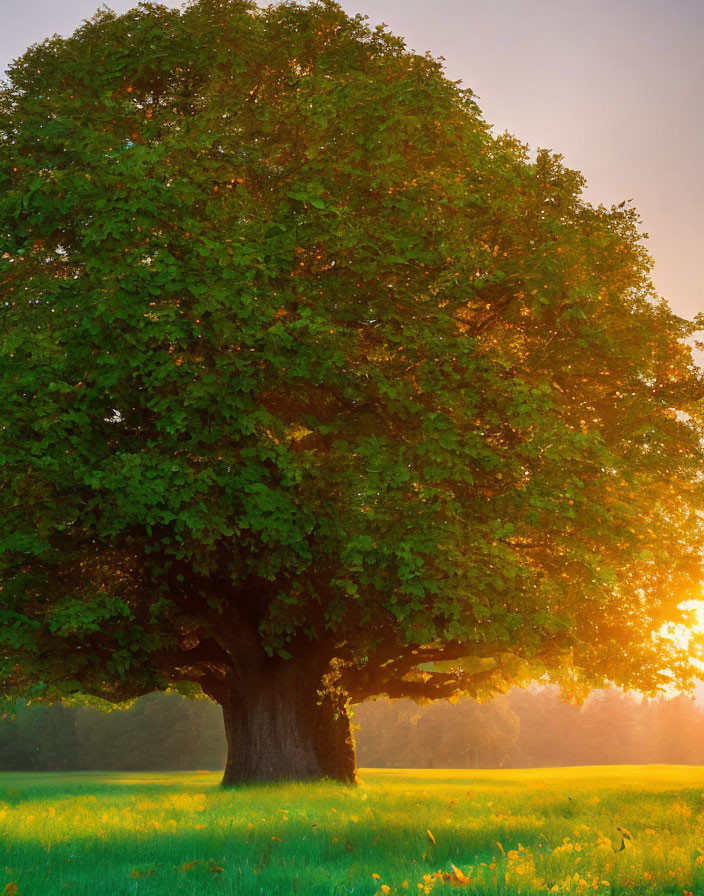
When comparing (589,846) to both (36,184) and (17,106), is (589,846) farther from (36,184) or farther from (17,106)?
(17,106)

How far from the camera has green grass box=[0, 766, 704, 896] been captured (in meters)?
7.02

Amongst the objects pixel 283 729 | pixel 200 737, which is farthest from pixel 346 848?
pixel 200 737

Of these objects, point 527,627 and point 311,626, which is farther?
point 311,626

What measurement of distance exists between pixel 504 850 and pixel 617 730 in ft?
332

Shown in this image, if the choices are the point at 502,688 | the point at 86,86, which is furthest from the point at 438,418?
the point at 502,688

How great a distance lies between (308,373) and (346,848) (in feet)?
25.8

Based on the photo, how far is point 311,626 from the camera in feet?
60.7

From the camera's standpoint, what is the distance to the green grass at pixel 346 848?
7020mm

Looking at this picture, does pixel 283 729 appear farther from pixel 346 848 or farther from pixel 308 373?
pixel 346 848

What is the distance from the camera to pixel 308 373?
14648 mm

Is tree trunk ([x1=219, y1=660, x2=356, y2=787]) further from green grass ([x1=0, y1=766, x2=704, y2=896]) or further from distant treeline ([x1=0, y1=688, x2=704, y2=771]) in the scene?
distant treeline ([x1=0, y1=688, x2=704, y2=771])

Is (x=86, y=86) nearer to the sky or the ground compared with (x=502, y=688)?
nearer to the sky

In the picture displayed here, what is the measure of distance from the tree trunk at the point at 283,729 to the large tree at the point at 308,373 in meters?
0.16

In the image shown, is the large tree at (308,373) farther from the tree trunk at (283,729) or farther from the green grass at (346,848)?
the green grass at (346,848)
